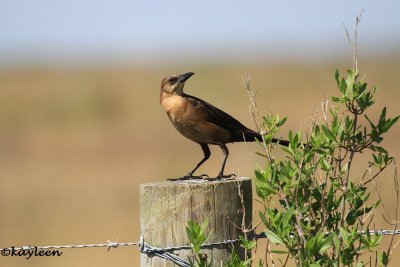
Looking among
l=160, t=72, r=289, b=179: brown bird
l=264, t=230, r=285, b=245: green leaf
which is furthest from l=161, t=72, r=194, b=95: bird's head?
l=264, t=230, r=285, b=245: green leaf

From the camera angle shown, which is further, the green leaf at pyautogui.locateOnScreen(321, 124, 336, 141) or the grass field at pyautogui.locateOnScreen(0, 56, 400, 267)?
the grass field at pyautogui.locateOnScreen(0, 56, 400, 267)

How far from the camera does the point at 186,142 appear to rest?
22.4 metres

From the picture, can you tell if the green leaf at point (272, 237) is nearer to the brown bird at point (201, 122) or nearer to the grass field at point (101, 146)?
the grass field at point (101, 146)

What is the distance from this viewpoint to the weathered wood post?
3814mm

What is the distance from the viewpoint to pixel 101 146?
22.7 meters

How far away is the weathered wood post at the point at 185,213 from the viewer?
3.81 m

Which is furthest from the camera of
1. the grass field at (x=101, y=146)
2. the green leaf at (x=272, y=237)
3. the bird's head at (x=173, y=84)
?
the grass field at (x=101, y=146)

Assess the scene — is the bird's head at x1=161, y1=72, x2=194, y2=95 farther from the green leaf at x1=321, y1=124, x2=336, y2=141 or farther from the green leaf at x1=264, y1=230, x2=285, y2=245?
the green leaf at x1=264, y1=230, x2=285, y2=245

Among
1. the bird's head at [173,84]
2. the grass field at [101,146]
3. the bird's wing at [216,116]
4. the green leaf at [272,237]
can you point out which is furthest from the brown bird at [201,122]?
the green leaf at [272,237]

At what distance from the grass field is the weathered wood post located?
0.80 ft

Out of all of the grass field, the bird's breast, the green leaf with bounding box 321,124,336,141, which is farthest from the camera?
the grass field

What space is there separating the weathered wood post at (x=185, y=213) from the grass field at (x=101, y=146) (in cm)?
24

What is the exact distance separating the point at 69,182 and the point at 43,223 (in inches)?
140

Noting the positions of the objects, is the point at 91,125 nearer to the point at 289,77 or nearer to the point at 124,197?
the point at 124,197
